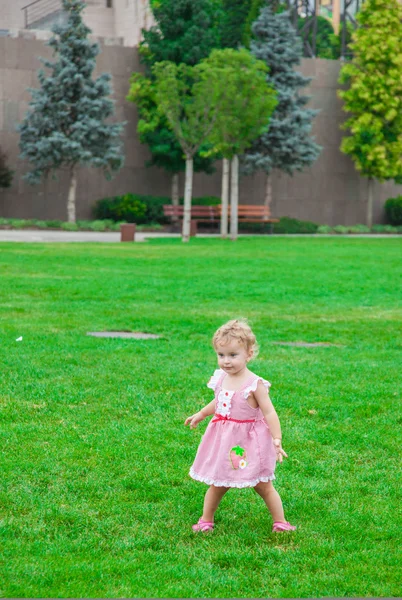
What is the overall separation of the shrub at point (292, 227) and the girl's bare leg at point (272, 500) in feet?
102

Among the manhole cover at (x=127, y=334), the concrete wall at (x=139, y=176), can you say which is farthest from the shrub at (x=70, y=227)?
the manhole cover at (x=127, y=334)

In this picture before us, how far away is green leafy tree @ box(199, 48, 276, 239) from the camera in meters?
25.4

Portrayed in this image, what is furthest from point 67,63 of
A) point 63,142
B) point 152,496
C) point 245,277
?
point 152,496

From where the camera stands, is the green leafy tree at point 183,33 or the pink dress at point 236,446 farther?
the green leafy tree at point 183,33

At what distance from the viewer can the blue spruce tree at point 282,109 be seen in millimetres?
36812

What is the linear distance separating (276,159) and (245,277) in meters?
22.4

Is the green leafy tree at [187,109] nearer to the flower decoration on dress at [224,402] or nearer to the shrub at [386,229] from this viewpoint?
the shrub at [386,229]

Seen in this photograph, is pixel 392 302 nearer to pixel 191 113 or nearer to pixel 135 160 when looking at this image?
pixel 191 113

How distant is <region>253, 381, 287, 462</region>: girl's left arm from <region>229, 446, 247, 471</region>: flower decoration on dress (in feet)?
0.54

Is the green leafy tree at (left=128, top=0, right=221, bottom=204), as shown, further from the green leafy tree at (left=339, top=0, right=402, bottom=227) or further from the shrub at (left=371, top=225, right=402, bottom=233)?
the shrub at (left=371, top=225, right=402, bottom=233)

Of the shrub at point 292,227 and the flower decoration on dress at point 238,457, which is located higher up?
the shrub at point 292,227

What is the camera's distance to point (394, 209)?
42.8 metres

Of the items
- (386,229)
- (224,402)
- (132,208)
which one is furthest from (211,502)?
(386,229)

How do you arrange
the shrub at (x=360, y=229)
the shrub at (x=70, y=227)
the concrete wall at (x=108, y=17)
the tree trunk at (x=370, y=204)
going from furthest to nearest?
the concrete wall at (x=108, y=17) → the tree trunk at (x=370, y=204) → the shrub at (x=360, y=229) → the shrub at (x=70, y=227)
